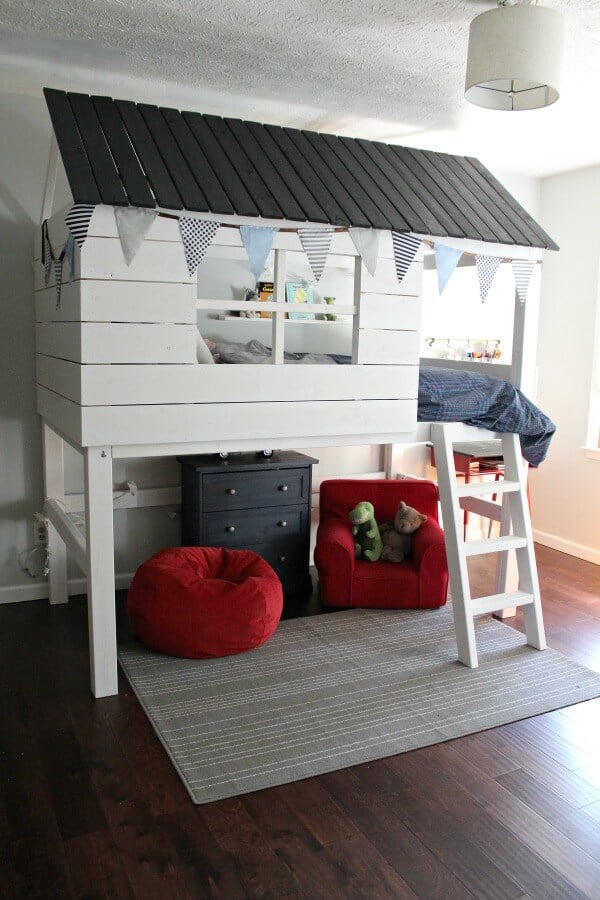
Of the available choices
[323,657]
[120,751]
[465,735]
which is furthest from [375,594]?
[120,751]

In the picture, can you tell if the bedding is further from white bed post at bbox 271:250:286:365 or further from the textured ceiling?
the textured ceiling

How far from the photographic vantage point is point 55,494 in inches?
155

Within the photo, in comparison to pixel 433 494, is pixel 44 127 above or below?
above

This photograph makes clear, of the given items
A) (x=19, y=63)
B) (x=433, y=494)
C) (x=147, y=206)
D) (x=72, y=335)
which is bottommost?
(x=433, y=494)

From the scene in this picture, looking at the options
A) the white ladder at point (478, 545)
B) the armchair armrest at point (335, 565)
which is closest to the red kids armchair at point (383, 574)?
the armchair armrest at point (335, 565)

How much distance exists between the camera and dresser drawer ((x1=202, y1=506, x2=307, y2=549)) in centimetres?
399

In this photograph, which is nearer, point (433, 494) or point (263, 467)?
point (263, 467)

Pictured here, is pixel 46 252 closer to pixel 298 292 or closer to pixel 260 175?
pixel 260 175

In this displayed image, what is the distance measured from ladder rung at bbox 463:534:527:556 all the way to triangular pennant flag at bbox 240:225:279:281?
1535 millimetres

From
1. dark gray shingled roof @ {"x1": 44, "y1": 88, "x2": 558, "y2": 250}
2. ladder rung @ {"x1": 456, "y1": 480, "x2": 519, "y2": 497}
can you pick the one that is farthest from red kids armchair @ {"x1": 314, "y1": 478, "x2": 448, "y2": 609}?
dark gray shingled roof @ {"x1": 44, "y1": 88, "x2": 558, "y2": 250}

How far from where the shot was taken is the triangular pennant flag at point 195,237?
111 inches

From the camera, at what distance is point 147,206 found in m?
2.71

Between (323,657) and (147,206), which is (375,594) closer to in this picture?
(323,657)

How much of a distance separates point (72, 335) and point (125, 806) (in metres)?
1.67
